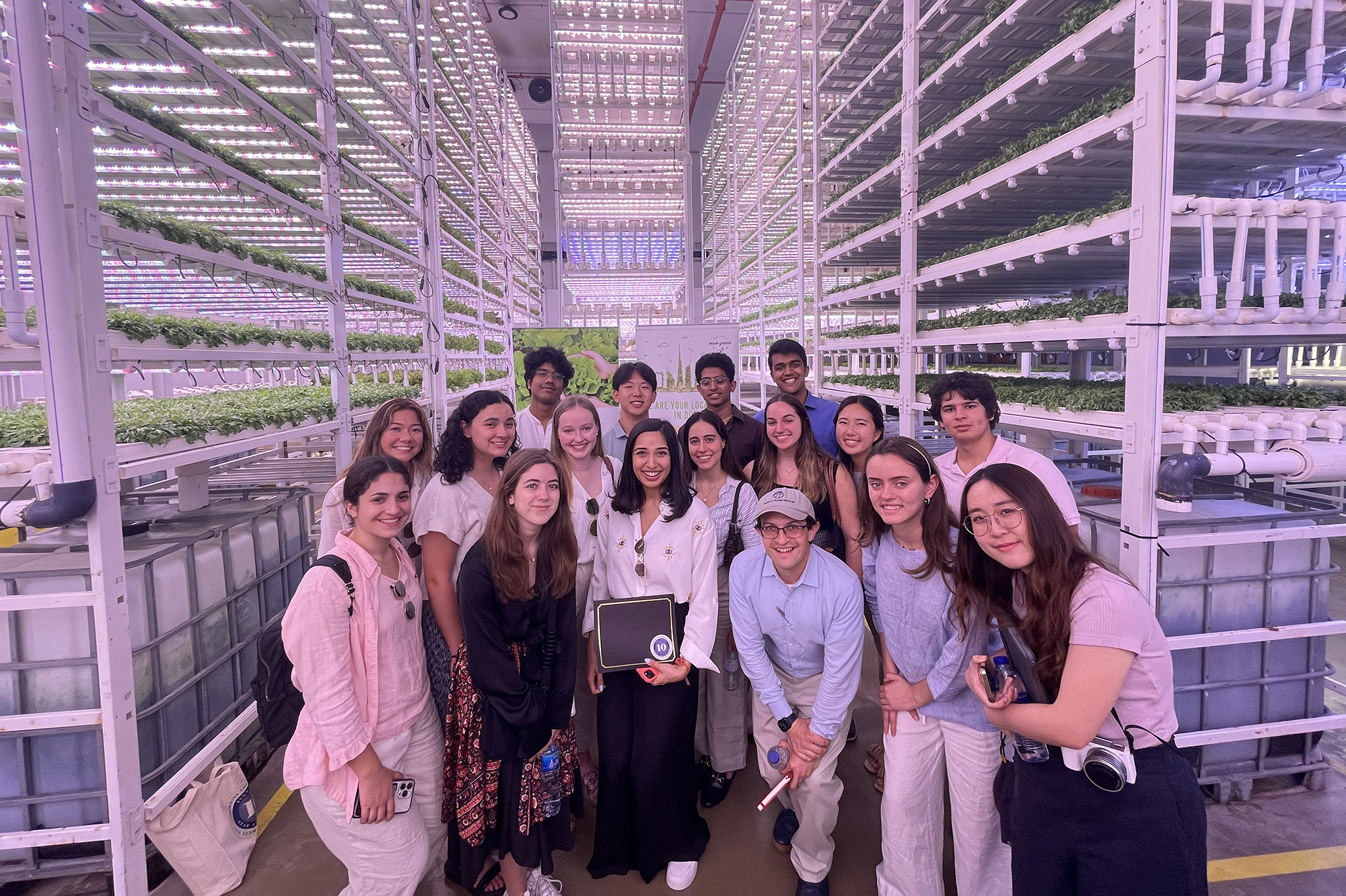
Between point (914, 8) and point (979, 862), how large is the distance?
5.60m

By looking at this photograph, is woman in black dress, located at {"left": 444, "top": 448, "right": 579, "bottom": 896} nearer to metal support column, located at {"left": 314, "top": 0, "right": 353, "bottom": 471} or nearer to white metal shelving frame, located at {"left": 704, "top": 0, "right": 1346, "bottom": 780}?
white metal shelving frame, located at {"left": 704, "top": 0, "right": 1346, "bottom": 780}

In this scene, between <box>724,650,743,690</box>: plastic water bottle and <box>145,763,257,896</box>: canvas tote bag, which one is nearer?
<box>145,763,257,896</box>: canvas tote bag

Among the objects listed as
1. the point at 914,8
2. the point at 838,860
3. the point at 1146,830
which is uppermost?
the point at 914,8

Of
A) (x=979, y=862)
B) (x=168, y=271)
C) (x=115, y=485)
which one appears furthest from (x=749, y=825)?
(x=168, y=271)

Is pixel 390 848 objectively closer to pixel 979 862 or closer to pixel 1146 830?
pixel 979 862

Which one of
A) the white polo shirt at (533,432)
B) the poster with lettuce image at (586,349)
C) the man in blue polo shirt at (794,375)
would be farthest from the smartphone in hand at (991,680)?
the poster with lettuce image at (586,349)

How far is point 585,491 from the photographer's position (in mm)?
3143

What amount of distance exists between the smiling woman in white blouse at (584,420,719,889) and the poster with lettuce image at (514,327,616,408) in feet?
12.5

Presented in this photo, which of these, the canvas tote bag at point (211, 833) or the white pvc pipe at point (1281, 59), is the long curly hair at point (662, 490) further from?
the white pvc pipe at point (1281, 59)

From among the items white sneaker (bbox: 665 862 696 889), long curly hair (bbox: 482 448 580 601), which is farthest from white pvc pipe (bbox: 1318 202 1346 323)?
white sneaker (bbox: 665 862 696 889)

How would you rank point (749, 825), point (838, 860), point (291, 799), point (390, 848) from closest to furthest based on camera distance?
point (390, 848), point (838, 860), point (749, 825), point (291, 799)

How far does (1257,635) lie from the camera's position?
2.98 meters

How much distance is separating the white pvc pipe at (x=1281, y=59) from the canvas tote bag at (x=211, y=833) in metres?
5.37

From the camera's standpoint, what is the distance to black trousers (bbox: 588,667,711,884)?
8.95ft
